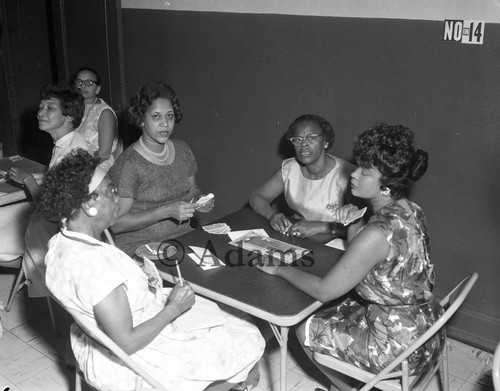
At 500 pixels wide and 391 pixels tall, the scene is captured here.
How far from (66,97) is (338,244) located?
223 cm

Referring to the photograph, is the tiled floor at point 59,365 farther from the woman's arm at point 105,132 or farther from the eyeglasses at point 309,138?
the woman's arm at point 105,132

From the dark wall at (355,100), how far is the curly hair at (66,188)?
7.08 ft

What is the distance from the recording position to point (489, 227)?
137 inches

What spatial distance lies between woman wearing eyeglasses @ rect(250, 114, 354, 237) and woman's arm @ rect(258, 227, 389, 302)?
0.97m

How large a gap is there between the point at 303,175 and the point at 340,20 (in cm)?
106

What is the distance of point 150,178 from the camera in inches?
137

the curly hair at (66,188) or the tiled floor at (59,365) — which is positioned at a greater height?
the curly hair at (66,188)

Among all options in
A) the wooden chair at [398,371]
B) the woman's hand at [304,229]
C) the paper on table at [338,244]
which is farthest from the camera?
the woman's hand at [304,229]

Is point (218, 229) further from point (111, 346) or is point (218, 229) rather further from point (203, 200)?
point (111, 346)

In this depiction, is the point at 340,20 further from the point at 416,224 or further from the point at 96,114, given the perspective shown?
the point at 96,114

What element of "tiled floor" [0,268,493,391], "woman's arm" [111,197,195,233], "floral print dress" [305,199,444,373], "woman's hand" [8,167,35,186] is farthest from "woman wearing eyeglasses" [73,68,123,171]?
"floral print dress" [305,199,444,373]

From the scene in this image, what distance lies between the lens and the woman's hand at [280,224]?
3.19m

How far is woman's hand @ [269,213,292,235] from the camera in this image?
3.19m

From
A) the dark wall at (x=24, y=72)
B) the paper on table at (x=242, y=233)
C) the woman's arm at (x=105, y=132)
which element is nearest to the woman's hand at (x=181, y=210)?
the paper on table at (x=242, y=233)
